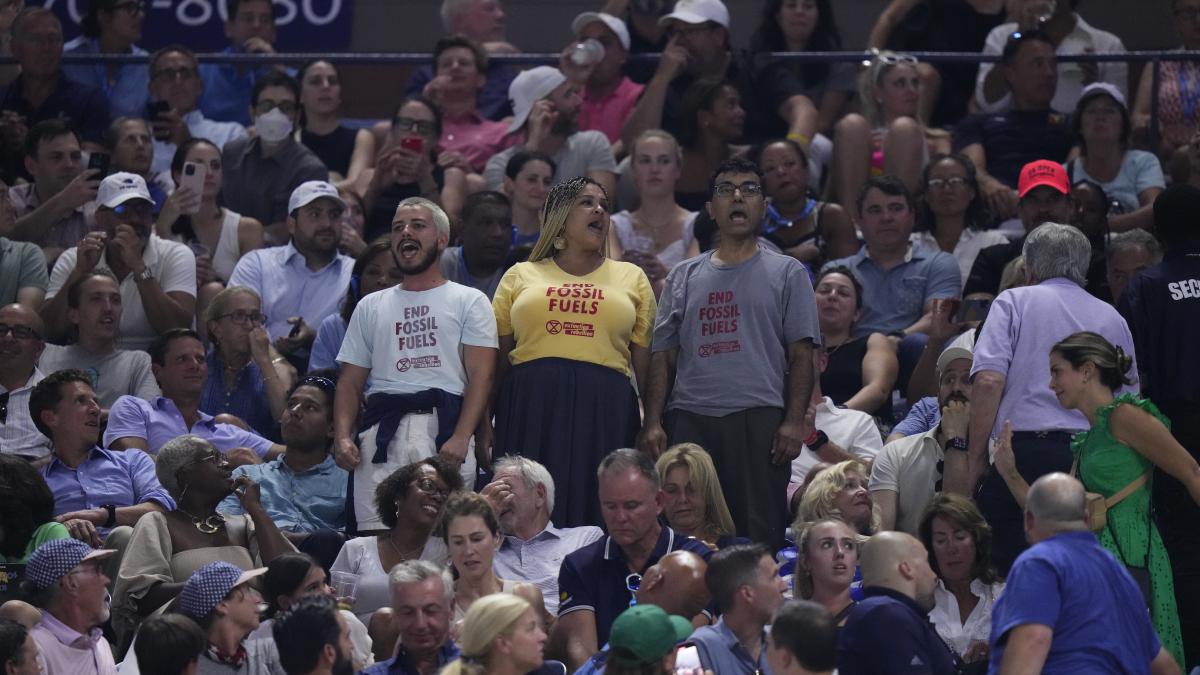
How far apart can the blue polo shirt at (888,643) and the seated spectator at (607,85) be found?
615 cm

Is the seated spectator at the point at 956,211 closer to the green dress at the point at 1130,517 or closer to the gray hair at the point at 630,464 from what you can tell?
the green dress at the point at 1130,517

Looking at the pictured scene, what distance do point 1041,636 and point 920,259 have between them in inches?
192

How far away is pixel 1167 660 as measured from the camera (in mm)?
6852

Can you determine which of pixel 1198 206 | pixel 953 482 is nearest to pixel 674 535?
pixel 953 482

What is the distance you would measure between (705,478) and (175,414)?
10.4 feet

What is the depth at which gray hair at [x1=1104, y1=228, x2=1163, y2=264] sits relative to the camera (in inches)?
402

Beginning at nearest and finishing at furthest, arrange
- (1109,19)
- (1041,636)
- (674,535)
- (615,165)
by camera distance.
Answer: (1041,636) < (674,535) < (615,165) < (1109,19)

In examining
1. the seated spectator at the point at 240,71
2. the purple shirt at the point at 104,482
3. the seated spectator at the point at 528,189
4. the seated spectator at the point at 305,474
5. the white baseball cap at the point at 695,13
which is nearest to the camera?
the purple shirt at the point at 104,482

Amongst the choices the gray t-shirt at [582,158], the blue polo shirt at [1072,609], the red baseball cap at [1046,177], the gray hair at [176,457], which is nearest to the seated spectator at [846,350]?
the red baseball cap at [1046,177]

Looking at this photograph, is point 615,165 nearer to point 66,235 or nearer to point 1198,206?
point 66,235

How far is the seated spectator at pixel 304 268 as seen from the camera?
11125mm

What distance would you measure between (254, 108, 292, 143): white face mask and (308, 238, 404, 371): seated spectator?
1.88 metres

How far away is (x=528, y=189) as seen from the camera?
11.3 metres

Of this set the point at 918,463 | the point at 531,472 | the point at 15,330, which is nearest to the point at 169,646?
the point at 531,472
